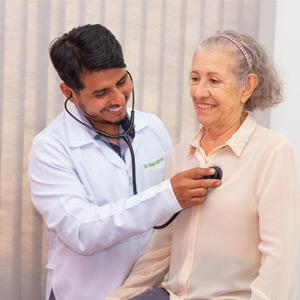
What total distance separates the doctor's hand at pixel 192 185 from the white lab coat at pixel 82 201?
8.6 inches

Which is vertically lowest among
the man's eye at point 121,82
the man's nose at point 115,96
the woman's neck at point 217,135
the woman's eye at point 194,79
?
the woman's neck at point 217,135

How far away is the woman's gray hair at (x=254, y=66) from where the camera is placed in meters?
1.59

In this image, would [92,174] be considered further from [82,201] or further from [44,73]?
[44,73]

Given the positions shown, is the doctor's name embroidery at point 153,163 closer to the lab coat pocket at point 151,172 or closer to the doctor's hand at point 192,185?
the lab coat pocket at point 151,172

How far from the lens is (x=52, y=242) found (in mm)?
2076

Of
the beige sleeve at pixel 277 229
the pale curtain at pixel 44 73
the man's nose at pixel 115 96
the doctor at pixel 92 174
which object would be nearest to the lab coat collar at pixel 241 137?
the beige sleeve at pixel 277 229

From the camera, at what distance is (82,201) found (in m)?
1.91

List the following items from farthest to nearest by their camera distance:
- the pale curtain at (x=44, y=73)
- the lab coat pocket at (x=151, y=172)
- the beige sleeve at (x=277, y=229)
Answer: the pale curtain at (x=44, y=73) < the lab coat pocket at (x=151, y=172) < the beige sleeve at (x=277, y=229)

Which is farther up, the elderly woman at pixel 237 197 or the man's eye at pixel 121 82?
the man's eye at pixel 121 82

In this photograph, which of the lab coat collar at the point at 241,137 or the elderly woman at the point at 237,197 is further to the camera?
the lab coat collar at the point at 241,137

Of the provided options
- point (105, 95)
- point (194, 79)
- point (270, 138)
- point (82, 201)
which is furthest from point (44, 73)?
point (270, 138)

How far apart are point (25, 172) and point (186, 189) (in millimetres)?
1053

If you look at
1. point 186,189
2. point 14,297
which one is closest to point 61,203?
point 186,189

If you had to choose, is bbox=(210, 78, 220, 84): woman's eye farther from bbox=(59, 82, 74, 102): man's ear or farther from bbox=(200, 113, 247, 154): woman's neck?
bbox=(59, 82, 74, 102): man's ear
